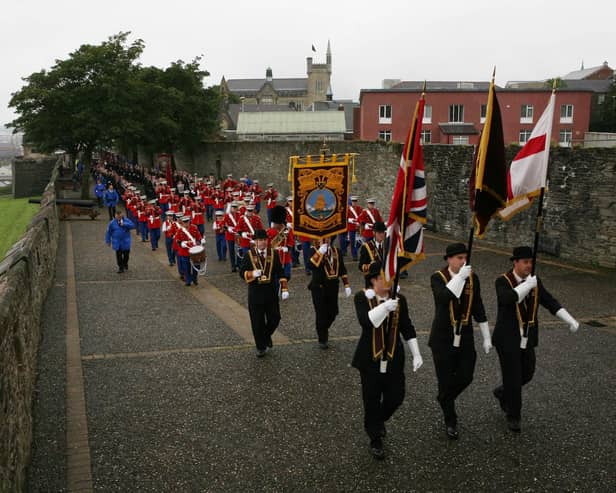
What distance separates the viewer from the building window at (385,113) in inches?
1794

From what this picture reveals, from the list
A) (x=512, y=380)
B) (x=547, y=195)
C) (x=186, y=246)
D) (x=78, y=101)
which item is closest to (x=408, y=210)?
(x=512, y=380)

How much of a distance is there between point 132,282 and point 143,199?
26.0 ft

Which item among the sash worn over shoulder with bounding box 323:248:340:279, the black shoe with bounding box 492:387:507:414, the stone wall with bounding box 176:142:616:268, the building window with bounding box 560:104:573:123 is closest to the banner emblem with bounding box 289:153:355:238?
the sash worn over shoulder with bounding box 323:248:340:279

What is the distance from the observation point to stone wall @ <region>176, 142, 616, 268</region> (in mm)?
13797

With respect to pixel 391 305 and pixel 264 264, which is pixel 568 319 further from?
pixel 264 264

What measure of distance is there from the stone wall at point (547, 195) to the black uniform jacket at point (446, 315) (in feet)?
31.1

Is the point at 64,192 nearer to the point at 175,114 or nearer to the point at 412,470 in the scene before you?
the point at 175,114

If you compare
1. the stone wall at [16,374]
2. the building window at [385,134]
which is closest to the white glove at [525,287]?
the stone wall at [16,374]

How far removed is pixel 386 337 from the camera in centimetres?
535

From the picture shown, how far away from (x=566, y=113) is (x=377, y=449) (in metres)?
46.0

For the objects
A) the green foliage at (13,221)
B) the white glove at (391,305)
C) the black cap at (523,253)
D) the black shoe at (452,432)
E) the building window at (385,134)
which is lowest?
the green foliage at (13,221)

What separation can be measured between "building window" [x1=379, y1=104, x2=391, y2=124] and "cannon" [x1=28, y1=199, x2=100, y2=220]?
26290 millimetres

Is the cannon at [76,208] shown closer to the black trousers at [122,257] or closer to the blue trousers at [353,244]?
the black trousers at [122,257]

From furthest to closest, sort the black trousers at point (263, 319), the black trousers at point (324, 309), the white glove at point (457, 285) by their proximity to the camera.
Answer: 1. the black trousers at point (324, 309)
2. the black trousers at point (263, 319)
3. the white glove at point (457, 285)
